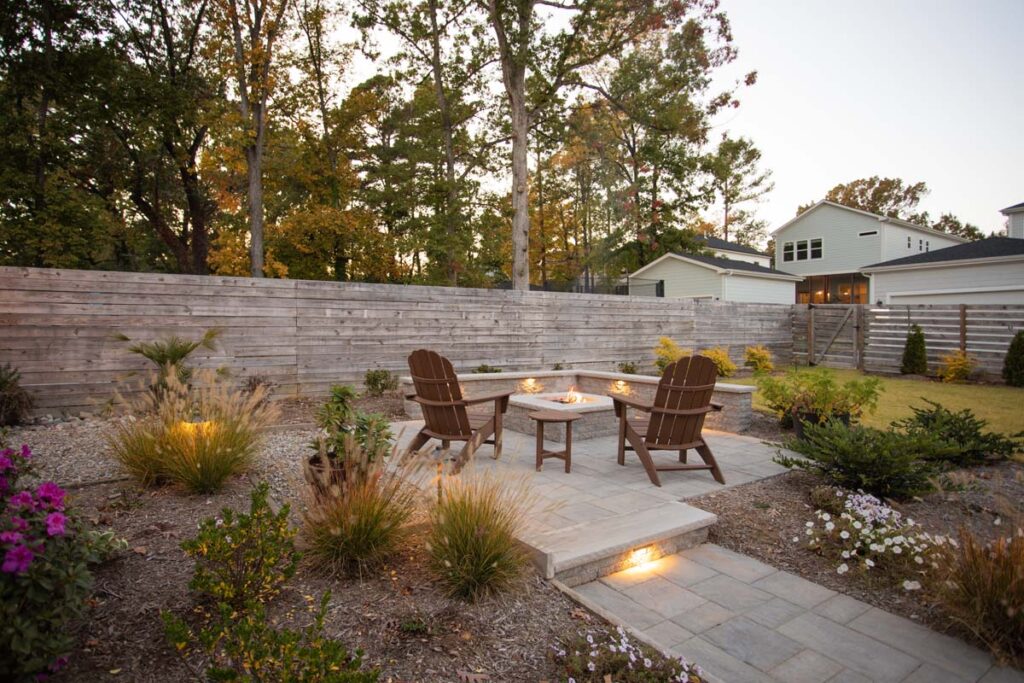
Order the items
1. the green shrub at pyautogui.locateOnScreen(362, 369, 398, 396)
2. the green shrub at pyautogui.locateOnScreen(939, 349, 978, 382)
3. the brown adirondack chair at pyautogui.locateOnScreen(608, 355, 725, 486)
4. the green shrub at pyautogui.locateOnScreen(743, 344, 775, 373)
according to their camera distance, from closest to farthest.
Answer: the brown adirondack chair at pyautogui.locateOnScreen(608, 355, 725, 486), the green shrub at pyautogui.locateOnScreen(362, 369, 398, 396), the green shrub at pyautogui.locateOnScreen(939, 349, 978, 382), the green shrub at pyautogui.locateOnScreen(743, 344, 775, 373)

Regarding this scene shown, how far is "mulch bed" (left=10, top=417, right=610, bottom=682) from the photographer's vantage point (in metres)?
1.81

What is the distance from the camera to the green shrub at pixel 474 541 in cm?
230

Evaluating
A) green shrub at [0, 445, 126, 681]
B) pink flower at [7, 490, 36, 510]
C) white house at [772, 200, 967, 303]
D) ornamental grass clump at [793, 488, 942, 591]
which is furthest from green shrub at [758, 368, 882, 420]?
white house at [772, 200, 967, 303]

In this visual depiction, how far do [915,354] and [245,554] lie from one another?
13865 mm

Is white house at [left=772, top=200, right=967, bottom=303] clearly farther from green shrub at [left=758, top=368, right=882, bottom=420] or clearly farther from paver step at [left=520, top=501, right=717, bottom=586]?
paver step at [left=520, top=501, right=717, bottom=586]

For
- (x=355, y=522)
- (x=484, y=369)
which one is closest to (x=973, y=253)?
(x=484, y=369)

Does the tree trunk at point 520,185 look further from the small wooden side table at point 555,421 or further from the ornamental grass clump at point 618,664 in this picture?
the ornamental grass clump at point 618,664

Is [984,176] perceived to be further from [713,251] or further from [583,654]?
[583,654]

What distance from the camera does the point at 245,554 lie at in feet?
6.64

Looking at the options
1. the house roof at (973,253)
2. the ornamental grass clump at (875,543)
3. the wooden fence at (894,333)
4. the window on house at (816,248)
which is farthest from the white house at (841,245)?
the ornamental grass clump at (875,543)

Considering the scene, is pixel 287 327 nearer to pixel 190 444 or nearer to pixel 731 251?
pixel 190 444

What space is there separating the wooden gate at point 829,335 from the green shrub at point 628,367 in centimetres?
582

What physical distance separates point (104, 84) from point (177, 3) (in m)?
3.20

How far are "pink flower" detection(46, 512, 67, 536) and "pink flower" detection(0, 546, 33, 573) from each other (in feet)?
0.33
